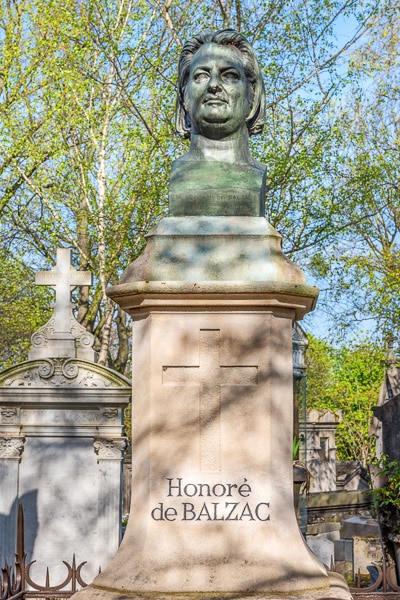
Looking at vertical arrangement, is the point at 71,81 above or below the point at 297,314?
above

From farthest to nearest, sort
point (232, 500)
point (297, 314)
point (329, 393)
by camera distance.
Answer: point (329, 393)
point (297, 314)
point (232, 500)

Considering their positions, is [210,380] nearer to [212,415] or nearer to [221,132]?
[212,415]

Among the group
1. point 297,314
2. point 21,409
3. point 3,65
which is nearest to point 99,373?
point 21,409

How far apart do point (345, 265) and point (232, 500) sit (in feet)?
57.0

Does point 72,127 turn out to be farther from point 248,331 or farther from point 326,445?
point 248,331

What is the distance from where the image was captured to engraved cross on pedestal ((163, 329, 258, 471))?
5.16m

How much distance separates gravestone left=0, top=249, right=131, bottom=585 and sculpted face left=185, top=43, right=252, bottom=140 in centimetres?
667

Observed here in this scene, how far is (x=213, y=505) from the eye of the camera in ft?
16.8

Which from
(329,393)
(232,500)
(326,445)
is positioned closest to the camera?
(232,500)

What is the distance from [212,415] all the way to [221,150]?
1.56m

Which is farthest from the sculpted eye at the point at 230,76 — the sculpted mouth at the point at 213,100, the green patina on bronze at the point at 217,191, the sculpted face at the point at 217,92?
the green patina on bronze at the point at 217,191

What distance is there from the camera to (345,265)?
2216 centimetres

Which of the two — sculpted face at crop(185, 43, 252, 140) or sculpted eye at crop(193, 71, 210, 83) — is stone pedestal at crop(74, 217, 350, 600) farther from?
A: sculpted eye at crop(193, 71, 210, 83)

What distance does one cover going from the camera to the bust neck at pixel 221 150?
5762mm
